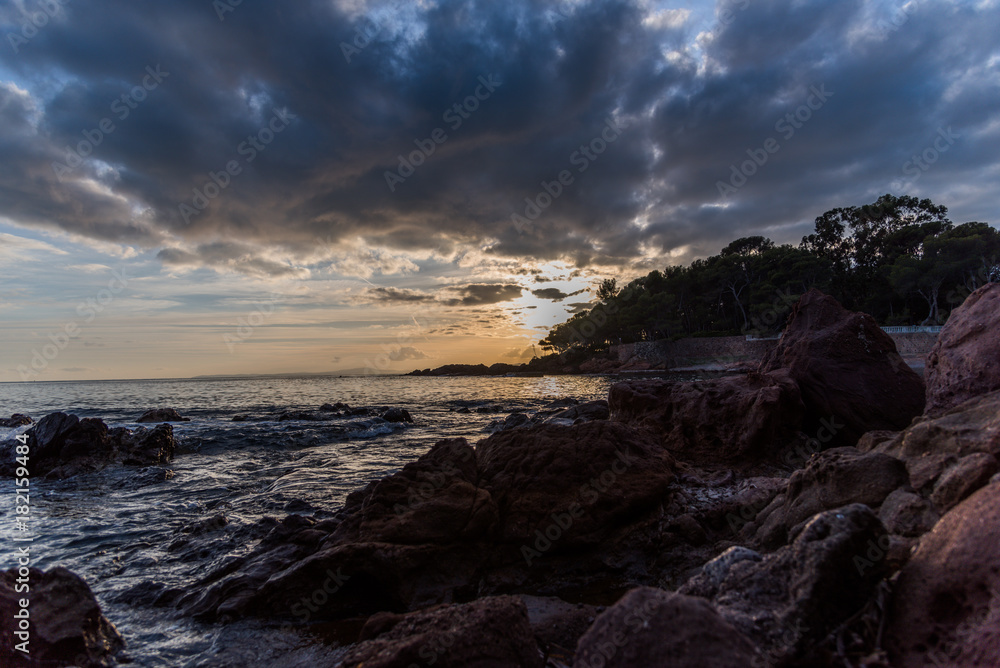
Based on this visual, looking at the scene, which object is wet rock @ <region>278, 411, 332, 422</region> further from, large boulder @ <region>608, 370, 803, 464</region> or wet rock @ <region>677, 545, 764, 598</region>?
wet rock @ <region>677, 545, 764, 598</region>

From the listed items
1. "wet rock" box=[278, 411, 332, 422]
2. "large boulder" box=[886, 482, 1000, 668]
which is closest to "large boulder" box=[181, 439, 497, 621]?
"large boulder" box=[886, 482, 1000, 668]

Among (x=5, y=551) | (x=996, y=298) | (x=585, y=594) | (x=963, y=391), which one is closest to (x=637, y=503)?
(x=585, y=594)

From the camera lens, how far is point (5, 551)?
624 cm

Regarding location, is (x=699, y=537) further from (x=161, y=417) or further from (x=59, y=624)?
(x=161, y=417)

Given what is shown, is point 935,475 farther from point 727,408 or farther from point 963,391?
point 727,408

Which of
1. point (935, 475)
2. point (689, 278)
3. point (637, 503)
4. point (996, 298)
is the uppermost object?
point (689, 278)

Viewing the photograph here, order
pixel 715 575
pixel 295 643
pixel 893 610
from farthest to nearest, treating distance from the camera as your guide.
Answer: pixel 295 643 < pixel 715 575 < pixel 893 610

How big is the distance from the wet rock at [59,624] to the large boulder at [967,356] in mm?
7939

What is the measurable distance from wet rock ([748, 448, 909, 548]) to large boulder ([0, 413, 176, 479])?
14.5 meters

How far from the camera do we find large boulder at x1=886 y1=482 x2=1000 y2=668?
1.97 metres

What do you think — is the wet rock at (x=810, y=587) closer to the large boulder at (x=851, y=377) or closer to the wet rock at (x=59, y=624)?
the wet rock at (x=59, y=624)

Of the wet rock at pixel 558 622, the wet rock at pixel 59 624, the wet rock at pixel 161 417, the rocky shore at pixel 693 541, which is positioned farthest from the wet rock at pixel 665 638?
the wet rock at pixel 161 417

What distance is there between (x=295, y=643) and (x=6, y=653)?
1.95 meters

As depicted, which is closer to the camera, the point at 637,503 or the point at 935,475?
the point at 935,475
